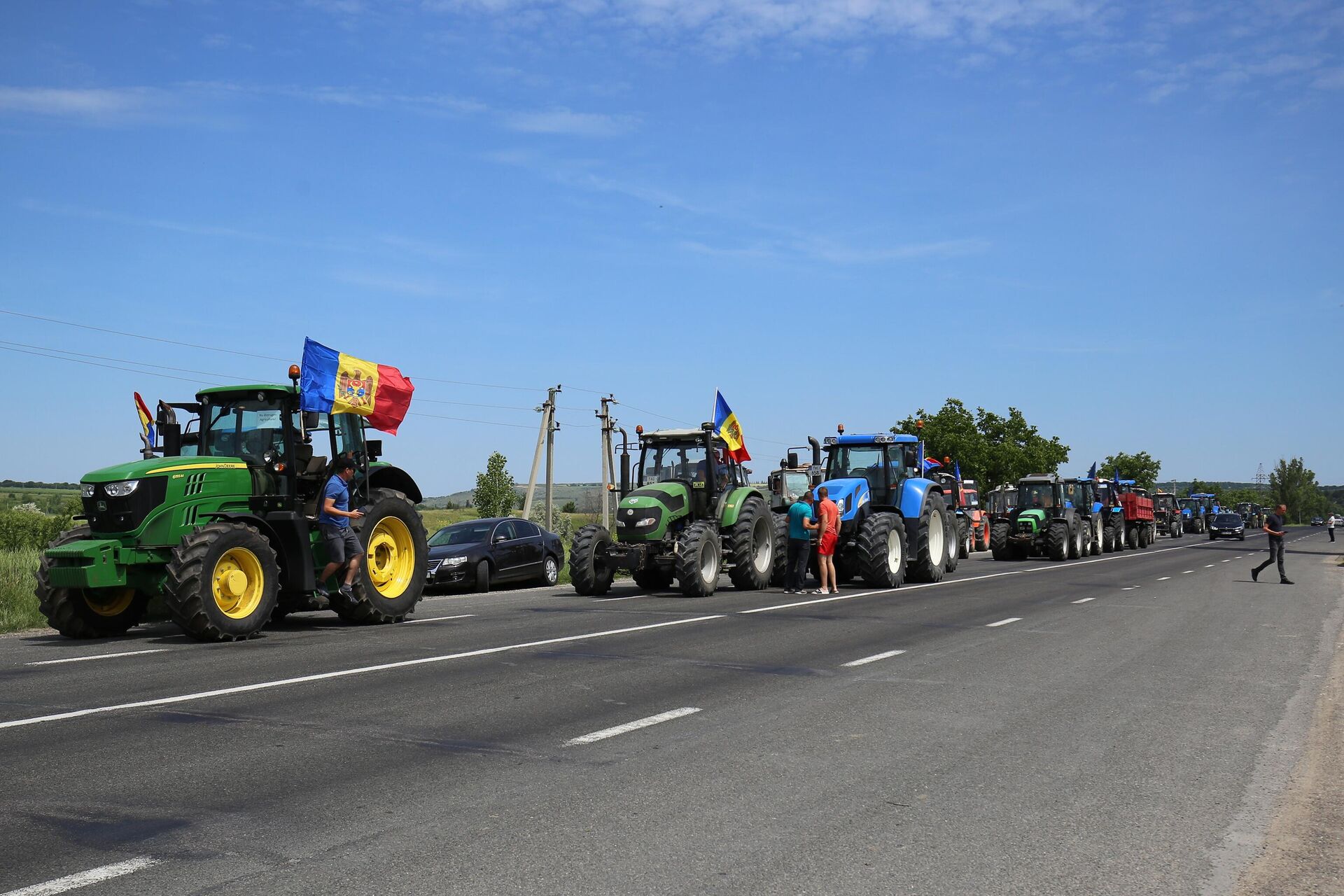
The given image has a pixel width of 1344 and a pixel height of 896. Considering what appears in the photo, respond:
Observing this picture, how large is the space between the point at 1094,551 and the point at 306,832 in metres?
40.3

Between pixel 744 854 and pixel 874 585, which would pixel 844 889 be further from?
pixel 874 585

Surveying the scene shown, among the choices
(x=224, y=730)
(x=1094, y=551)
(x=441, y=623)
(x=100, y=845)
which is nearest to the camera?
(x=100, y=845)

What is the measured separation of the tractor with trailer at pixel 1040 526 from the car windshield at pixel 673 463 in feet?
63.3

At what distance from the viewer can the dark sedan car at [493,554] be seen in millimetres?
21797

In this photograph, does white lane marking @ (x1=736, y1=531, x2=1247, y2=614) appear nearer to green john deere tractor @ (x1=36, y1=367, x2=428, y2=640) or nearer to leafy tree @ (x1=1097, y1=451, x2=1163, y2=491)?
green john deere tractor @ (x1=36, y1=367, x2=428, y2=640)

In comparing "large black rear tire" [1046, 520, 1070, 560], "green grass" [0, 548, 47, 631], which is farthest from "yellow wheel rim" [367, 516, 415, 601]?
"large black rear tire" [1046, 520, 1070, 560]

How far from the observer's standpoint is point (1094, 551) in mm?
41719

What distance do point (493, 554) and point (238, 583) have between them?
33.6 feet

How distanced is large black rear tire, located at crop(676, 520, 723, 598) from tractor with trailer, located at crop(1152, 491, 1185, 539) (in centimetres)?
5611

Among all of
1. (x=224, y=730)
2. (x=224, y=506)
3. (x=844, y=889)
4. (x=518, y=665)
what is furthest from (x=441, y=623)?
(x=844, y=889)

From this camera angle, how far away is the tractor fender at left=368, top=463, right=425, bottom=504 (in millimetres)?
15297

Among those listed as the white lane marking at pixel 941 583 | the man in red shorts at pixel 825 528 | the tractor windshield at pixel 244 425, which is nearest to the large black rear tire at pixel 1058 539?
the white lane marking at pixel 941 583

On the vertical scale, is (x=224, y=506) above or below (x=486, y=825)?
above

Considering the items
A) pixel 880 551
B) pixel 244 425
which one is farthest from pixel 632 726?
pixel 880 551
